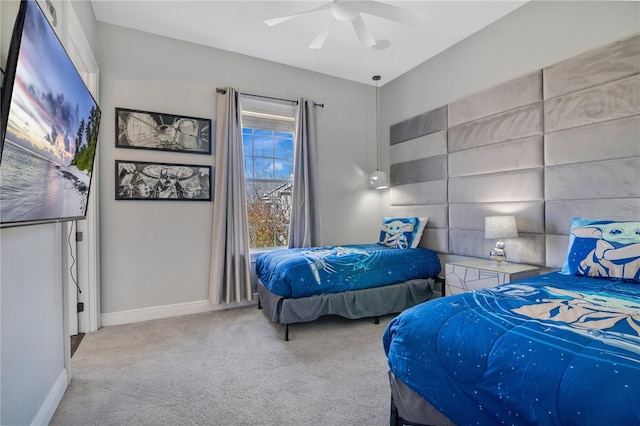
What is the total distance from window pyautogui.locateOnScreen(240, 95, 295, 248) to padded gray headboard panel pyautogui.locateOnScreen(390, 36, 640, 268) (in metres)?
1.77

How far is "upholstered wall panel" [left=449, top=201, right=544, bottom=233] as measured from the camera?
110 inches

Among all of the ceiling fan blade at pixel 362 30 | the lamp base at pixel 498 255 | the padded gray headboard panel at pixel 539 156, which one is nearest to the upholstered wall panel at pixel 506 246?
the padded gray headboard panel at pixel 539 156

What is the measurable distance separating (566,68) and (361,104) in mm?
2535

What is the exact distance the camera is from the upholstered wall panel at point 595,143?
224 centimetres

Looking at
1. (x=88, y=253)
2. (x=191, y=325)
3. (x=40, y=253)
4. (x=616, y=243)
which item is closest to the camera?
(x=40, y=253)

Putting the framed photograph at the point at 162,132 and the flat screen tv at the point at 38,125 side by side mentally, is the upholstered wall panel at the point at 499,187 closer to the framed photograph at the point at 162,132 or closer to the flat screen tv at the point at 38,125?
the framed photograph at the point at 162,132

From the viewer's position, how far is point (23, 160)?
118 cm

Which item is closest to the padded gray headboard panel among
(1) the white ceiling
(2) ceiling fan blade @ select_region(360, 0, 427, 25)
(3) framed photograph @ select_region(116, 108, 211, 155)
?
(1) the white ceiling

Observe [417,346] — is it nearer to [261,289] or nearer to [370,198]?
[261,289]

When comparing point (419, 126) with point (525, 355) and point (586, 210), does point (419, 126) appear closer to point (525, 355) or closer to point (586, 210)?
point (586, 210)

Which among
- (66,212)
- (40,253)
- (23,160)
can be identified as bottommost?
(40,253)

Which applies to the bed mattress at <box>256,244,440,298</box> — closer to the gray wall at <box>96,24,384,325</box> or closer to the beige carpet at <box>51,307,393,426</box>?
the beige carpet at <box>51,307,393,426</box>

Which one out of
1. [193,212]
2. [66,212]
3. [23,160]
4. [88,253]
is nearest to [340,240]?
[193,212]

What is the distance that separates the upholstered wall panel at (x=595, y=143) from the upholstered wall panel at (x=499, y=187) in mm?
207
